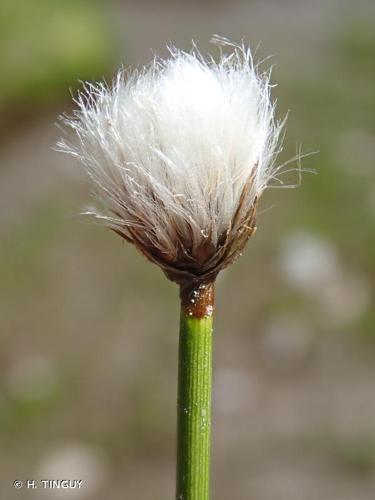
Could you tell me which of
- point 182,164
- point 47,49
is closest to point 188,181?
point 182,164

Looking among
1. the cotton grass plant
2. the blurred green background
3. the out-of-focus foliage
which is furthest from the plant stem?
the out-of-focus foliage

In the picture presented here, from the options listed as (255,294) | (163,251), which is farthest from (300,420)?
(163,251)

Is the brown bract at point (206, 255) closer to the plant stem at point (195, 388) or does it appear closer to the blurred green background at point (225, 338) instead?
the plant stem at point (195, 388)

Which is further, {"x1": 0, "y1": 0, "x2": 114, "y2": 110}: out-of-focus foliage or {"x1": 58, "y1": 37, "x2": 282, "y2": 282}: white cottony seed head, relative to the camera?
{"x1": 0, "y1": 0, "x2": 114, "y2": 110}: out-of-focus foliage

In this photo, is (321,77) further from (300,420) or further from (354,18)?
(300,420)

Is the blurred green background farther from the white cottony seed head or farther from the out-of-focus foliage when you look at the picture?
the white cottony seed head

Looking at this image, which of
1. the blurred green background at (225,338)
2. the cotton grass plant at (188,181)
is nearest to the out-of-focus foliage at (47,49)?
the blurred green background at (225,338)
